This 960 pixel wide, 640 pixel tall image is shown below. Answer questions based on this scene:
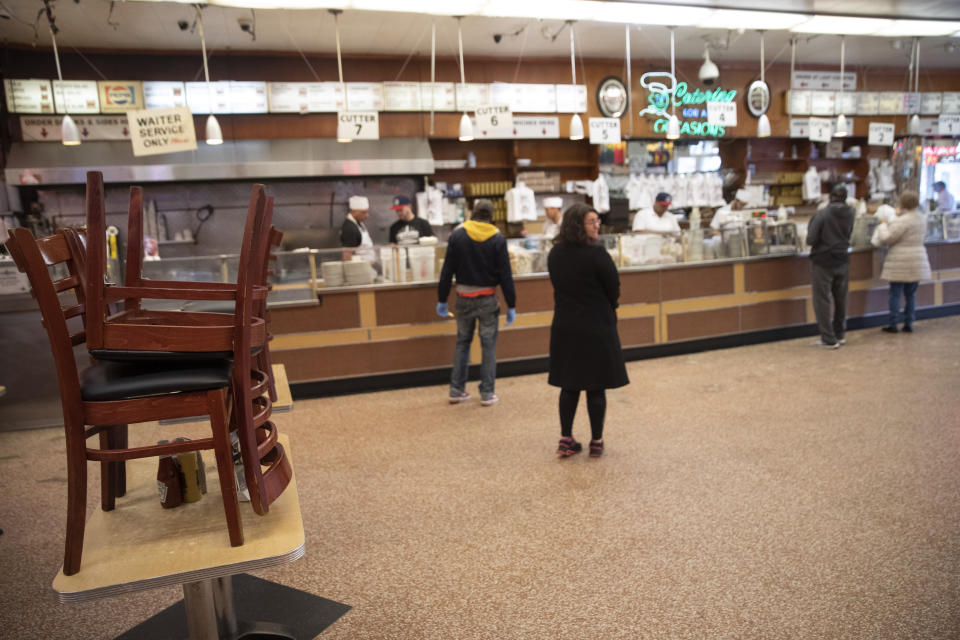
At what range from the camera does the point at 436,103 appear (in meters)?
8.57

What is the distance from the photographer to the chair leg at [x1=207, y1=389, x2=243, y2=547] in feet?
4.50

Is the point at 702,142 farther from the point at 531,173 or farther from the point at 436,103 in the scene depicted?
the point at 436,103

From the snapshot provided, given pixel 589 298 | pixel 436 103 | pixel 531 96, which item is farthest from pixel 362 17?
pixel 589 298

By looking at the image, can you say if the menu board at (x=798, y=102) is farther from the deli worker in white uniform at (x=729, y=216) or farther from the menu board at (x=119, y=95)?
A: the menu board at (x=119, y=95)

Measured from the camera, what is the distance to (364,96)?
326 inches

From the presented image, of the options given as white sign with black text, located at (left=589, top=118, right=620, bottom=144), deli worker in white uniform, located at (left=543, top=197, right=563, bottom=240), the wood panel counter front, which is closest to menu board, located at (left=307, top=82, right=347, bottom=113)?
deli worker in white uniform, located at (left=543, top=197, right=563, bottom=240)

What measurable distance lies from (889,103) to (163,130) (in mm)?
10617

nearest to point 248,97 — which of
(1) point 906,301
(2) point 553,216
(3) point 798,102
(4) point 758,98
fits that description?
(2) point 553,216

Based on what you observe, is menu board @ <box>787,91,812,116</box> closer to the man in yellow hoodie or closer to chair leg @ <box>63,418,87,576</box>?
the man in yellow hoodie

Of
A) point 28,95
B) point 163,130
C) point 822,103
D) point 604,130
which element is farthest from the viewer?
point 822,103

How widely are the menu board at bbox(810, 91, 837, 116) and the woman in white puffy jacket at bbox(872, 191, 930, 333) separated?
A: 3723 mm

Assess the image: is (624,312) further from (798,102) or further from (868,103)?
(868,103)

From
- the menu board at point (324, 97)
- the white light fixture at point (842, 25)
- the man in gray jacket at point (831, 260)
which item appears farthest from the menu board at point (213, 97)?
the man in gray jacket at point (831, 260)

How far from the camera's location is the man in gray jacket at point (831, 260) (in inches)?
256
